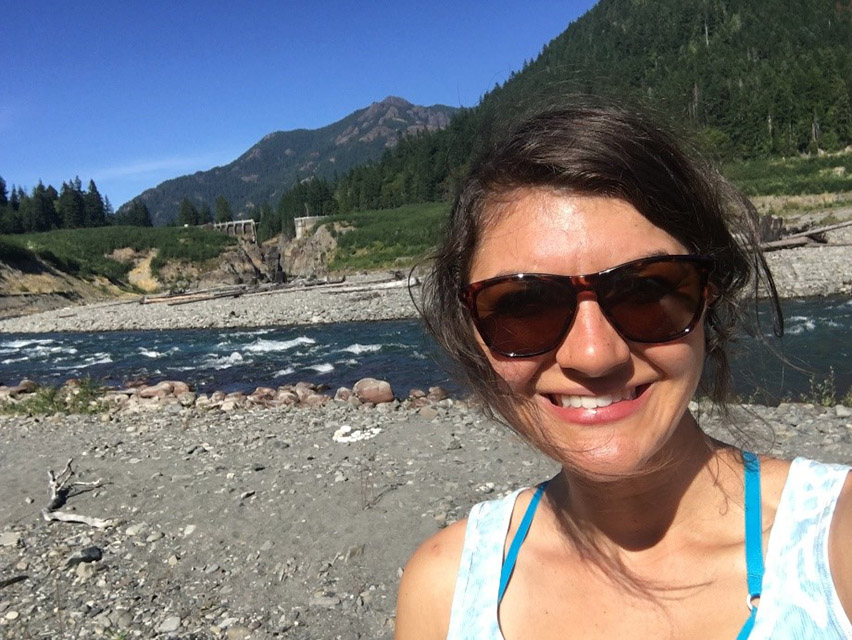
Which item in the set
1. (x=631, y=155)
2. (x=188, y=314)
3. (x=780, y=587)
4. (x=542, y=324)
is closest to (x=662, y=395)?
(x=542, y=324)

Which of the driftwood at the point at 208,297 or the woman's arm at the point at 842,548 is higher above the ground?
the woman's arm at the point at 842,548

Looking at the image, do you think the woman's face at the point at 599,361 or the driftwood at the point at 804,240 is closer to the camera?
the woman's face at the point at 599,361

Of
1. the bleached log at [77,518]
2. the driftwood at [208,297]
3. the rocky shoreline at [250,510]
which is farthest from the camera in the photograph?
the driftwood at [208,297]

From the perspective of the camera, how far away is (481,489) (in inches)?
246

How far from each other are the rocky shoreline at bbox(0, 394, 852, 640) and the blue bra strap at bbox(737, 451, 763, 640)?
23.7 inches

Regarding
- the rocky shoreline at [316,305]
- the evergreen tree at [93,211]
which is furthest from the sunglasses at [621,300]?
the evergreen tree at [93,211]

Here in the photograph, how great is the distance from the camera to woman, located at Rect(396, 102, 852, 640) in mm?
1265

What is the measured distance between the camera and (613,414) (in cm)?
128

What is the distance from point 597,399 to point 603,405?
2 cm

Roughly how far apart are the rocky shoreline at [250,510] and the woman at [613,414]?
68 centimetres

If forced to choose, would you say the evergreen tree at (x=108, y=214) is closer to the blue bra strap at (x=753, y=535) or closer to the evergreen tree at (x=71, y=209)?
the evergreen tree at (x=71, y=209)

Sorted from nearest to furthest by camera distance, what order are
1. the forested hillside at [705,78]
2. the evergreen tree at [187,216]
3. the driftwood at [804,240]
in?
the forested hillside at [705,78], the driftwood at [804,240], the evergreen tree at [187,216]

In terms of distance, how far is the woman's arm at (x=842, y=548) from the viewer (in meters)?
1.07

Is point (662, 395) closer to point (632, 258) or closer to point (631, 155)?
point (632, 258)
